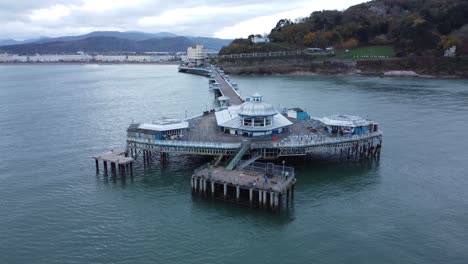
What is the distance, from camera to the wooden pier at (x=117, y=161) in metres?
50.6

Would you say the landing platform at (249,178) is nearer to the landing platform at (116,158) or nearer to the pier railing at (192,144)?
the pier railing at (192,144)

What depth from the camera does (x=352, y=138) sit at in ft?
179

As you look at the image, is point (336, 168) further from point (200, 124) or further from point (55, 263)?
point (55, 263)

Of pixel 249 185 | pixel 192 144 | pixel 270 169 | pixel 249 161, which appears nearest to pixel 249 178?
pixel 249 185

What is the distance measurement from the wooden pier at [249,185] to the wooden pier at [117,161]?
10.7m

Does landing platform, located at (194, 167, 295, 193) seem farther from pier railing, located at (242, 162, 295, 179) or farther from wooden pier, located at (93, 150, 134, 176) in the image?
wooden pier, located at (93, 150, 134, 176)

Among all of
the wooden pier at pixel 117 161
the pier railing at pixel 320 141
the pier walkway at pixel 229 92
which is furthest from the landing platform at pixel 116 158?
the pier walkway at pixel 229 92

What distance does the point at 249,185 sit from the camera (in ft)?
138

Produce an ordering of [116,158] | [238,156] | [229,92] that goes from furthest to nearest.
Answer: [229,92] < [116,158] < [238,156]

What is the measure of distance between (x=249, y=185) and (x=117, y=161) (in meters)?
19.0

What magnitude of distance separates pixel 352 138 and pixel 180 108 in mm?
55807

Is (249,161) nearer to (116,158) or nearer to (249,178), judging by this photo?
(249,178)

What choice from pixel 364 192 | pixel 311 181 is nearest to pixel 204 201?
pixel 311 181

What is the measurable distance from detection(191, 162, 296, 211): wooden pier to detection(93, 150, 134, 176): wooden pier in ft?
35.1
